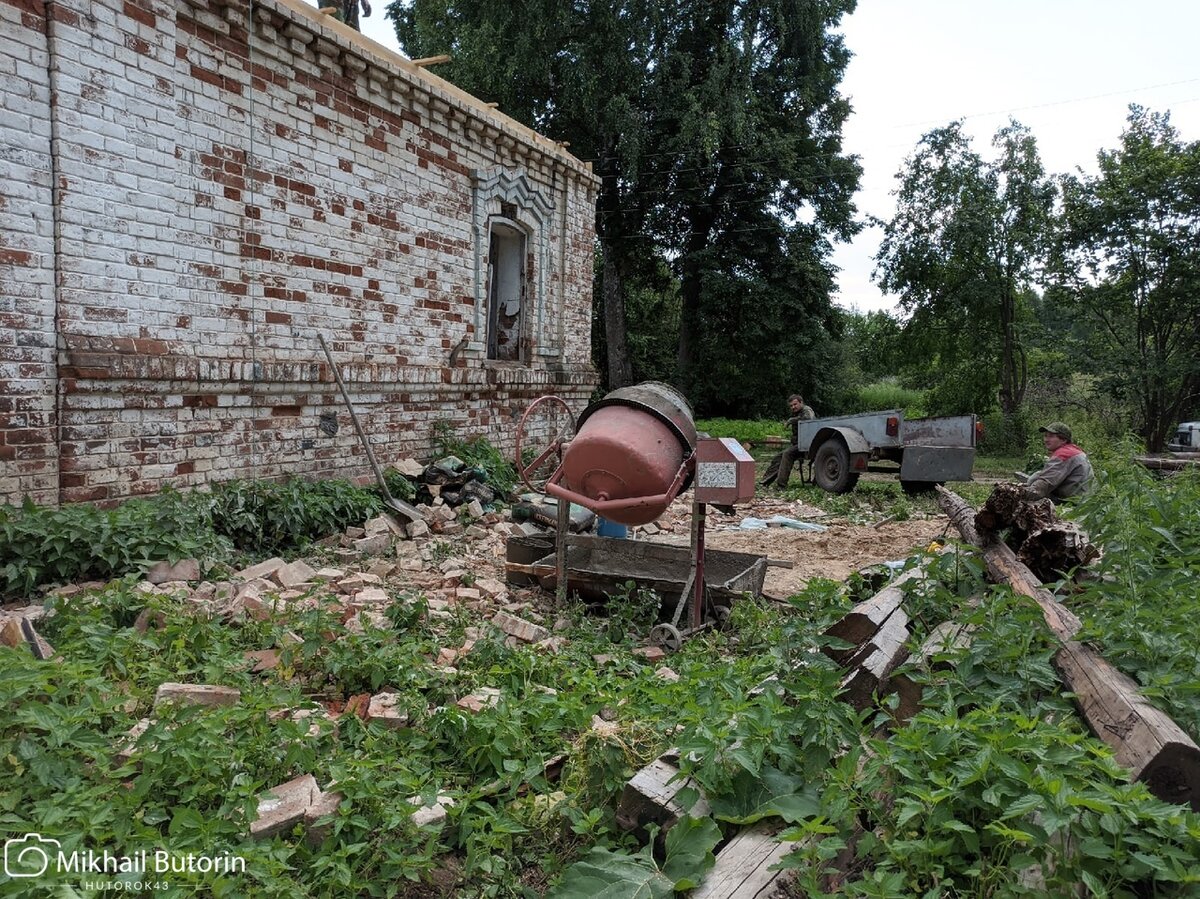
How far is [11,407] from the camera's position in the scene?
5.25 meters

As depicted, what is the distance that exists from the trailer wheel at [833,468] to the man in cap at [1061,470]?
4.27 metres

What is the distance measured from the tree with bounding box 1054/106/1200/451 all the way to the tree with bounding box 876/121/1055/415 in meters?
2.21

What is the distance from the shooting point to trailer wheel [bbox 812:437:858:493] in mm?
11609

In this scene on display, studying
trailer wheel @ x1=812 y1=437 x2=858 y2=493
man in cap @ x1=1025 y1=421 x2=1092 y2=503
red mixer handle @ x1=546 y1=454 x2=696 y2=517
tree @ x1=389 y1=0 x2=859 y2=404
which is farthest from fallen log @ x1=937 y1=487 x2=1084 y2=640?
tree @ x1=389 y1=0 x2=859 y2=404

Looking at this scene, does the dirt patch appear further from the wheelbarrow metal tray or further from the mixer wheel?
the mixer wheel

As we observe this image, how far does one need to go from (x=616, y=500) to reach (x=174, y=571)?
10.2ft

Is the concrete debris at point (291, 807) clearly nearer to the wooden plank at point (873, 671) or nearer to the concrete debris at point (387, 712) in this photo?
the concrete debris at point (387, 712)

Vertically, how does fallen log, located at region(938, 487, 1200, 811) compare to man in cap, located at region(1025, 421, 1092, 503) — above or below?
below

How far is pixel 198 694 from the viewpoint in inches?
128

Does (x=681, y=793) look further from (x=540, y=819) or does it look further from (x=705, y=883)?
(x=540, y=819)

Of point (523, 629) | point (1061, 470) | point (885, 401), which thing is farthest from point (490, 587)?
point (885, 401)

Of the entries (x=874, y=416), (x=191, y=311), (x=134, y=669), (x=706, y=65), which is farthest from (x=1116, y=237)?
(x=134, y=669)

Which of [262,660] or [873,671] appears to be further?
[262,660]

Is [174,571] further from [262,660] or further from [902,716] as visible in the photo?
[902,716]
